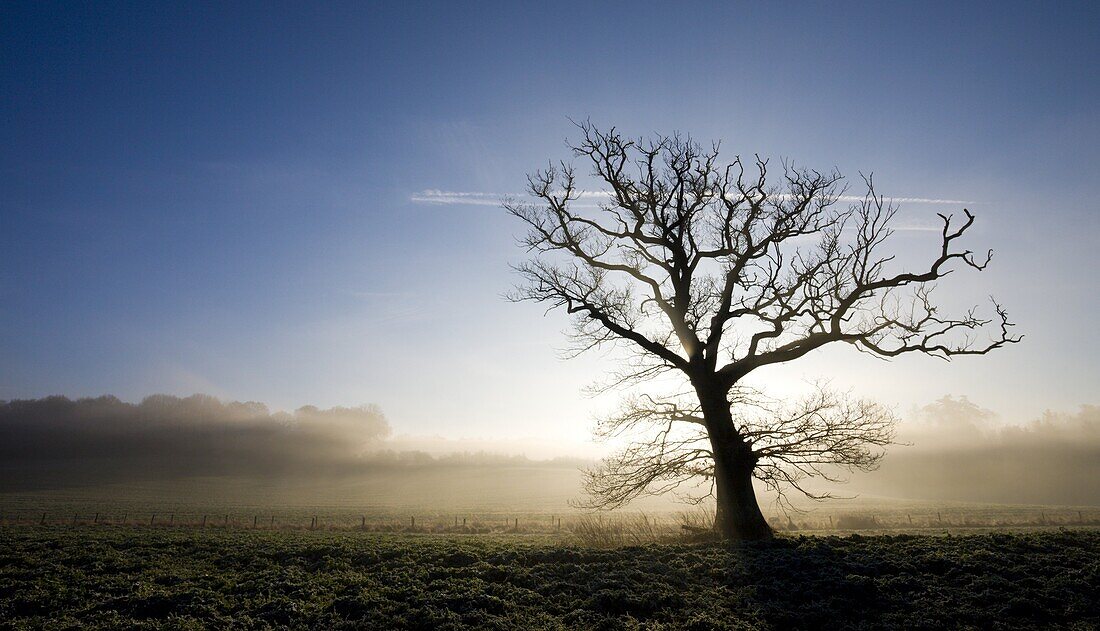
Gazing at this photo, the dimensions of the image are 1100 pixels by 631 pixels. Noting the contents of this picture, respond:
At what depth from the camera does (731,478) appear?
44.8ft

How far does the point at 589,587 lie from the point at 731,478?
21.0 ft

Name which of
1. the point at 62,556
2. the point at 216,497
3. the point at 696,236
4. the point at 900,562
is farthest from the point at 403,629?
the point at 216,497

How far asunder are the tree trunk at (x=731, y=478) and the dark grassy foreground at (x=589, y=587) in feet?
6.01

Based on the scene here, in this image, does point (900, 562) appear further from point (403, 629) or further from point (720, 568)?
point (403, 629)

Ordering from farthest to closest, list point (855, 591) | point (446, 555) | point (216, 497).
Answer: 1. point (216, 497)
2. point (446, 555)
3. point (855, 591)

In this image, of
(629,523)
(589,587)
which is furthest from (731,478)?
(589,587)

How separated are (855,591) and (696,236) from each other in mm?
9592

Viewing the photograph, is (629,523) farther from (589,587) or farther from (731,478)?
(589,587)

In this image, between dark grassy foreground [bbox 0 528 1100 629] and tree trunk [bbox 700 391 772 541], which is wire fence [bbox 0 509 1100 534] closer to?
tree trunk [bbox 700 391 772 541]

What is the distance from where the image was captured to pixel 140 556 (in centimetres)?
1188

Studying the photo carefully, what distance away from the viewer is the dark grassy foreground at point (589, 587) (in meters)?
7.46

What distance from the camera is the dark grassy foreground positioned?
24.5 ft

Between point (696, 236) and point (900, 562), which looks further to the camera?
point (696, 236)

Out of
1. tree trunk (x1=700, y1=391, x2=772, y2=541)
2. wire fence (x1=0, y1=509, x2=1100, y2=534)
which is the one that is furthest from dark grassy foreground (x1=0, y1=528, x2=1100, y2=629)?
wire fence (x1=0, y1=509, x2=1100, y2=534)
